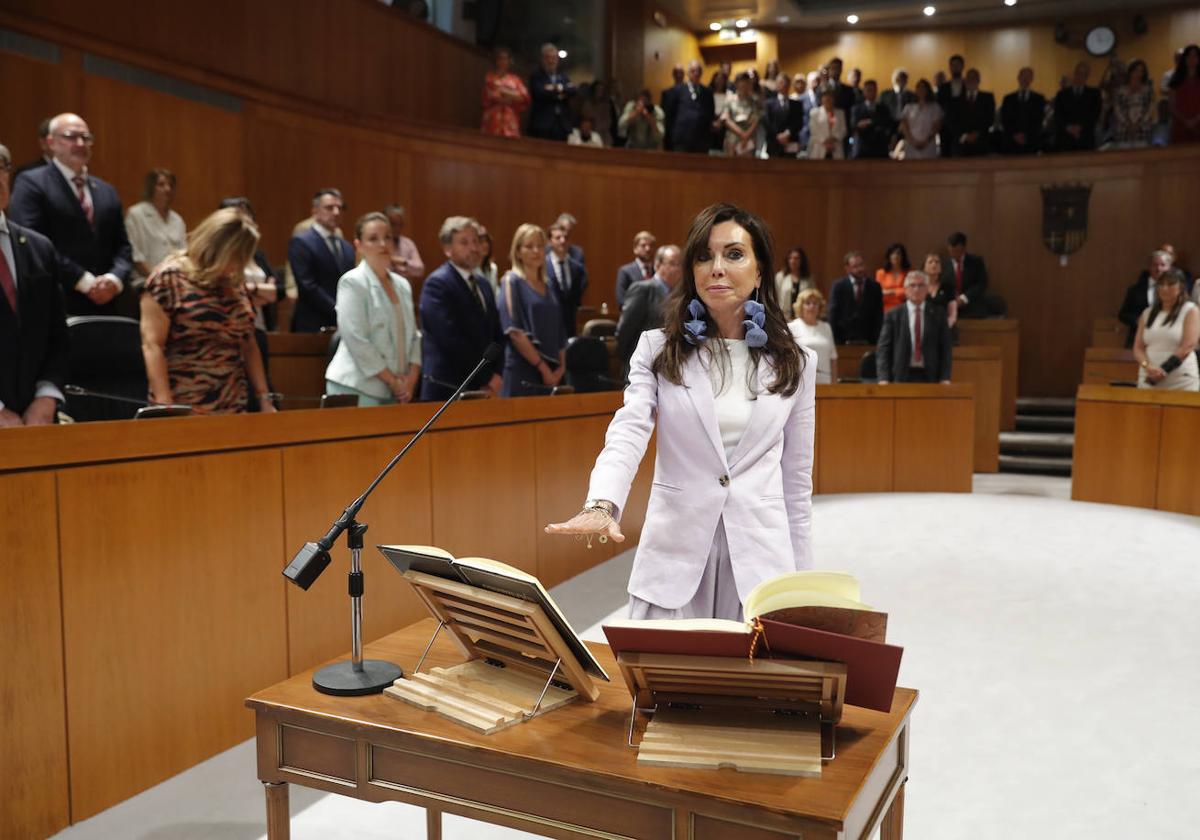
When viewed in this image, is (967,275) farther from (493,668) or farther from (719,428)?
(493,668)

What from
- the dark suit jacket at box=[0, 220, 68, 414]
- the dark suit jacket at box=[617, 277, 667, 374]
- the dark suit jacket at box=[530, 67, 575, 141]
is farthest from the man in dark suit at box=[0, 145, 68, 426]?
the dark suit jacket at box=[530, 67, 575, 141]

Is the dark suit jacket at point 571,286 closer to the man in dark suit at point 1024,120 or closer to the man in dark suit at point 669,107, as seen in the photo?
the man in dark suit at point 669,107

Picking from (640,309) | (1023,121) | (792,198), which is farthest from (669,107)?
(640,309)

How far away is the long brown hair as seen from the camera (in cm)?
170

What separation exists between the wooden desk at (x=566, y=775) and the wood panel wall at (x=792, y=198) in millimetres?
6125

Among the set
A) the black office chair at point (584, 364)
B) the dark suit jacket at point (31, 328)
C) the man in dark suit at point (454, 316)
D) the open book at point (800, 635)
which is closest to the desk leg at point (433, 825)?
the open book at point (800, 635)

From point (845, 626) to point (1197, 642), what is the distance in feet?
9.78

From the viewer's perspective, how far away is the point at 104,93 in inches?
230

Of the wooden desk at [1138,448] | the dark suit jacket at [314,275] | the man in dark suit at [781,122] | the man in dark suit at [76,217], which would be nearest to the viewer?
the man in dark suit at [76,217]

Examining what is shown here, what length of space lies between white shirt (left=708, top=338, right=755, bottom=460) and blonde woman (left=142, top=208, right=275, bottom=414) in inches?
70.5

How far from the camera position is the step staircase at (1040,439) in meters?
7.84

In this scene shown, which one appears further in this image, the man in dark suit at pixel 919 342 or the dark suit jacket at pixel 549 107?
the dark suit jacket at pixel 549 107

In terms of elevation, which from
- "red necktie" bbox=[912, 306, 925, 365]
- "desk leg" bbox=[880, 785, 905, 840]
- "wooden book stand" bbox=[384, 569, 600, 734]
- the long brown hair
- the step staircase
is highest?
the long brown hair

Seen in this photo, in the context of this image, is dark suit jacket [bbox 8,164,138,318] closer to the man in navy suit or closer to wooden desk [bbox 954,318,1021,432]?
the man in navy suit
